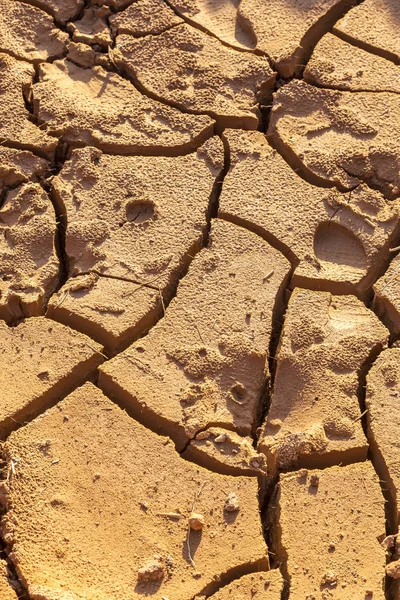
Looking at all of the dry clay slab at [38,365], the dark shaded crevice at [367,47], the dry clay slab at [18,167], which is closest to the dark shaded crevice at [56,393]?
the dry clay slab at [38,365]

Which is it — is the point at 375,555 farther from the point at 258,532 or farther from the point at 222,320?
the point at 222,320

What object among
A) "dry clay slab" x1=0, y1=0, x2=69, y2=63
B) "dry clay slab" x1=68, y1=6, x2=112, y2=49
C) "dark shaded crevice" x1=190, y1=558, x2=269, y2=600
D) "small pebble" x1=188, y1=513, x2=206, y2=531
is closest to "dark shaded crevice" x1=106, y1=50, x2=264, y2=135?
"dry clay slab" x1=68, y1=6, x2=112, y2=49

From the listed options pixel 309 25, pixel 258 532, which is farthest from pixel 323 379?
pixel 309 25

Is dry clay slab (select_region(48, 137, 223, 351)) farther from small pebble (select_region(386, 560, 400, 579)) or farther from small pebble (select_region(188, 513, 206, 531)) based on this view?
small pebble (select_region(386, 560, 400, 579))

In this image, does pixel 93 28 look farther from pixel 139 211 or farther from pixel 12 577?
pixel 12 577

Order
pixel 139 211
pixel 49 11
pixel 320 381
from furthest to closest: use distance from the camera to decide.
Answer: pixel 49 11, pixel 139 211, pixel 320 381

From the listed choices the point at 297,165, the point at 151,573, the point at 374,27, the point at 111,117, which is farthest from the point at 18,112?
the point at 151,573
